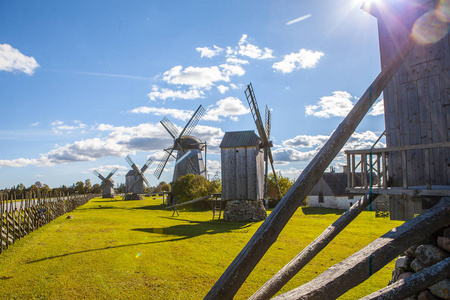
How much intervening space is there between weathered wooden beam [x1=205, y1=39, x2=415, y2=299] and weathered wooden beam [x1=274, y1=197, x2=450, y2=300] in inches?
19.1

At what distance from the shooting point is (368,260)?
3.10m

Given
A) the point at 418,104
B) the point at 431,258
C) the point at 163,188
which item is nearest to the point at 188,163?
the point at 418,104

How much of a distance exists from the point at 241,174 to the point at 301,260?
16.2 m

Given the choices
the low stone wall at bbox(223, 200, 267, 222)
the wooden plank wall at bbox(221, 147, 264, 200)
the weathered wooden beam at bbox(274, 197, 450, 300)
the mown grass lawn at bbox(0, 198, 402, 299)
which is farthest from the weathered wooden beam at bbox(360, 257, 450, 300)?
the low stone wall at bbox(223, 200, 267, 222)

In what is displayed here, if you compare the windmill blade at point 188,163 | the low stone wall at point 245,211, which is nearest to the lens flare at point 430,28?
the low stone wall at point 245,211

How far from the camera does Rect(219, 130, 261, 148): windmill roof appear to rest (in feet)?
66.6

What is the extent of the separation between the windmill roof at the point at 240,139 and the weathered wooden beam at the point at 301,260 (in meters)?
14.8

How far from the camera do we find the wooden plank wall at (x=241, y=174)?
20.0 metres

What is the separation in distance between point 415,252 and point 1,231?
43.3 feet

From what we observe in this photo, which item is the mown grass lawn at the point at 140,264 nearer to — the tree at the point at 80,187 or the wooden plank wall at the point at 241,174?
the wooden plank wall at the point at 241,174

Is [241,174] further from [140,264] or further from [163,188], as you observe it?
[163,188]

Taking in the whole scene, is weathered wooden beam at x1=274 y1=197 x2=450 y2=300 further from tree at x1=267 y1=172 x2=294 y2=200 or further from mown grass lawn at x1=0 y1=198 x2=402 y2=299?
tree at x1=267 y1=172 x2=294 y2=200

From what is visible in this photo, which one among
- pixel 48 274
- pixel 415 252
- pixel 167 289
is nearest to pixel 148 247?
pixel 48 274

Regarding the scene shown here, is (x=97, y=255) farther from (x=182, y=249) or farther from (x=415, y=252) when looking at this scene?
(x=415, y=252)
